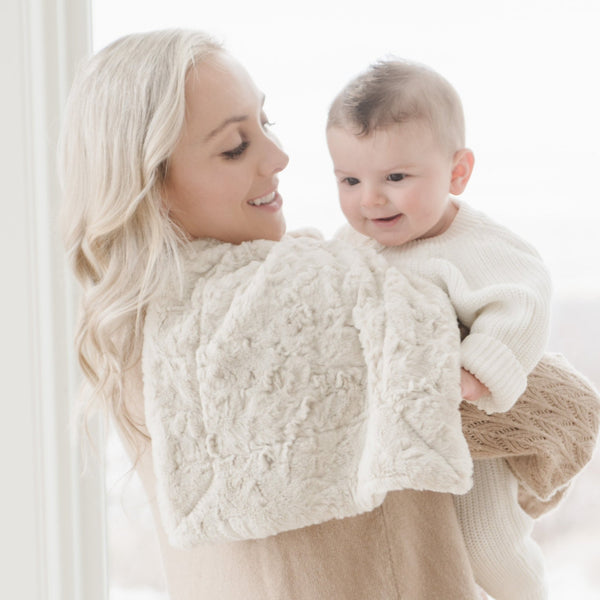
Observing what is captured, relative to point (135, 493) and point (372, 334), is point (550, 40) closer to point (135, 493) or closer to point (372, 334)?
point (372, 334)

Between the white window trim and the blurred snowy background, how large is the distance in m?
0.16

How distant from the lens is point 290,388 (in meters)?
1.06

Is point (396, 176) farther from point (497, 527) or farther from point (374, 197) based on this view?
point (497, 527)

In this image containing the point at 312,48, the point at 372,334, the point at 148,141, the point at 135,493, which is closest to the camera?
the point at 372,334

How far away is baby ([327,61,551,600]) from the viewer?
3.49ft

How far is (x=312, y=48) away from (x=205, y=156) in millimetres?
715

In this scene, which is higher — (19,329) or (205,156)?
(205,156)

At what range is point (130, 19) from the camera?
1.95 m

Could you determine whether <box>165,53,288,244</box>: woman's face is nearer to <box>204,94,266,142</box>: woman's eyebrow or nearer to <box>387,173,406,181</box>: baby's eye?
<box>204,94,266,142</box>: woman's eyebrow

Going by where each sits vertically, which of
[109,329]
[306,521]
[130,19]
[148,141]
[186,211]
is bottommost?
[306,521]

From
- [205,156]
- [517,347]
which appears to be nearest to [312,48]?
[205,156]

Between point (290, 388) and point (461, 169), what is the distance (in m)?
0.44

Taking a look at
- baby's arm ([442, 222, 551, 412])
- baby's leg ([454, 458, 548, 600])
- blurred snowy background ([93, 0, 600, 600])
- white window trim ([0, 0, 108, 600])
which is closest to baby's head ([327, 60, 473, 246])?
baby's arm ([442, 222, 551, 412])

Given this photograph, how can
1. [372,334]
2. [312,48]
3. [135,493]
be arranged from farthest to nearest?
1. [135,493]
2. [312,48]
3. [372,334]
